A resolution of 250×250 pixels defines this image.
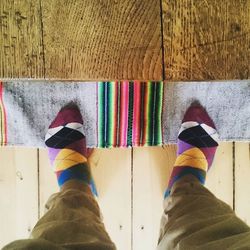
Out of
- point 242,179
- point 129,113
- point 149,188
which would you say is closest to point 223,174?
point 242,179

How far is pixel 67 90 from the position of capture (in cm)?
90

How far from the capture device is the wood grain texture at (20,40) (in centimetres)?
62

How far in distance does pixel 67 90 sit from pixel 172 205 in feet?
1.30

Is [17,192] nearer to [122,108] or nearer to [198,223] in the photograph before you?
[122,108]

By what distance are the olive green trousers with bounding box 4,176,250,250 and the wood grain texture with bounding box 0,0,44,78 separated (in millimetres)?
271

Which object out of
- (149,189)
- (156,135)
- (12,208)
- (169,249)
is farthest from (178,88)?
(12,208)

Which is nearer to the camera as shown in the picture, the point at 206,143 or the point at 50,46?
the point at 50,46

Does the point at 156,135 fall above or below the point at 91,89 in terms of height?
below

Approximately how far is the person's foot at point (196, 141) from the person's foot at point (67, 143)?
24 centimetres

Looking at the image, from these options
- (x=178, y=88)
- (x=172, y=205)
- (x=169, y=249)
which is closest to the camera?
(x=169, y=249)

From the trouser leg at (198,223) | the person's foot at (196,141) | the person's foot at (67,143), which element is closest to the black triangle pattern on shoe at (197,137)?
the person's foot at (196,141)

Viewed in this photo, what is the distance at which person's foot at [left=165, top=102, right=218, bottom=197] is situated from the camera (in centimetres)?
89

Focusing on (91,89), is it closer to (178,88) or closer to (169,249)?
(178,88)

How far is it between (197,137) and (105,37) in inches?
16.1
